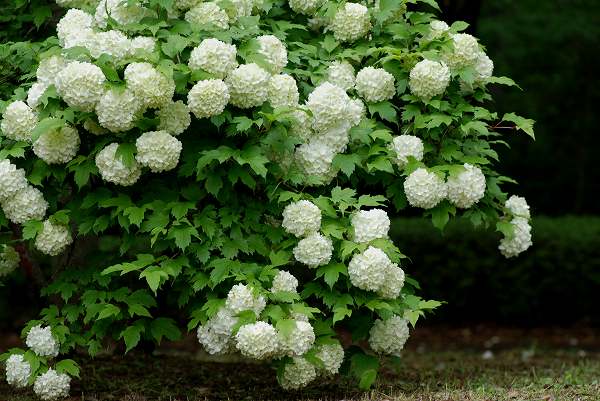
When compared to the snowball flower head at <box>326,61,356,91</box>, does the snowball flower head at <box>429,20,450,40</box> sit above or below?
above

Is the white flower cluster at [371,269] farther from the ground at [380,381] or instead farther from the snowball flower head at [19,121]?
the snowball flower head at [19,121]

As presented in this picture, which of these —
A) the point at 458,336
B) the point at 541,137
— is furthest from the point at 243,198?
the point at 541,137

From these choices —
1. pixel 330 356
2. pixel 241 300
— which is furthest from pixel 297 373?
pixel 241 300

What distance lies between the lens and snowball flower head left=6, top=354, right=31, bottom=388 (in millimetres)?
5707

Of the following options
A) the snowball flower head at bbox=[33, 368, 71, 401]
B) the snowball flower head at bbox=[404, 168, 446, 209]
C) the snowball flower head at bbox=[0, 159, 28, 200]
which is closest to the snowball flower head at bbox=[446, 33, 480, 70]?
the snowball flower head at bbox=[404, 168, 446, 209]

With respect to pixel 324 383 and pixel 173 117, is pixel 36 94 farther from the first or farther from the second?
pixel 324 383

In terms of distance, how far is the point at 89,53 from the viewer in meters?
5.28

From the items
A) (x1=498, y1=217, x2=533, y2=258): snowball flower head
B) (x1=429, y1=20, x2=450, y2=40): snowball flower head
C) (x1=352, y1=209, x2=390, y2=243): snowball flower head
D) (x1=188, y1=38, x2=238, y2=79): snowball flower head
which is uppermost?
(x1=188, y1=38, x2=238, y2=79): snowball flower head

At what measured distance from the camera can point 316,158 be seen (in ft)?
18.4

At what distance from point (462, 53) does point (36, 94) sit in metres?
2.60

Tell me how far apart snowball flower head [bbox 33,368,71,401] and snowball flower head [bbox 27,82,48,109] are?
63.4 inches

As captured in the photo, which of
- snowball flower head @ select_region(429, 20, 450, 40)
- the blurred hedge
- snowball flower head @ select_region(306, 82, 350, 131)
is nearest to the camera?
snowball flower head @ select_region(306, 82, 350, 131)

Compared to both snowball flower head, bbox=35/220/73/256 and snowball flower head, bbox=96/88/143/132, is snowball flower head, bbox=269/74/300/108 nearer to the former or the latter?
snowball flower head, bbox=96/88/143/132

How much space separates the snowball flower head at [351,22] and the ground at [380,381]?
2139 mm
